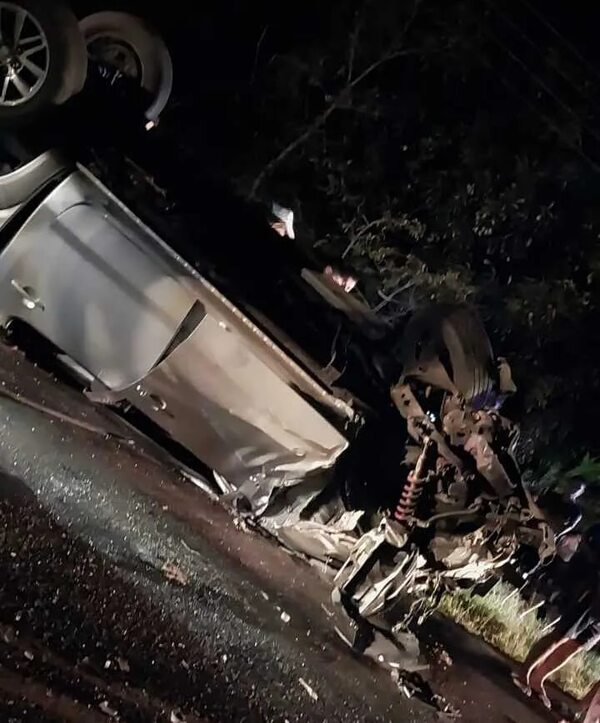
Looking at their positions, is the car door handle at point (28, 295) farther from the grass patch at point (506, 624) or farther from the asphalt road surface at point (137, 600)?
the grass patch at point (506, 624)

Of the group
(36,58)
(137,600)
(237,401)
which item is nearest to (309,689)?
(137,600)

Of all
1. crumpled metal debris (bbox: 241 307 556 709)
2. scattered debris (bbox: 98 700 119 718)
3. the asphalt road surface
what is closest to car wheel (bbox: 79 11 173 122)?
the asphalt road surface

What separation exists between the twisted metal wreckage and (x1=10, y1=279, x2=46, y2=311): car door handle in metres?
1.92

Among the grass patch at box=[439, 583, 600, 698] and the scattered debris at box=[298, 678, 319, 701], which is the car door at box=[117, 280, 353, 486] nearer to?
the scattered debris at box=[298, 678, 319, 701]

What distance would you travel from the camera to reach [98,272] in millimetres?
4918

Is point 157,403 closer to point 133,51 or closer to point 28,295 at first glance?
point 28,295

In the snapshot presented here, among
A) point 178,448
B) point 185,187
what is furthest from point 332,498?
point 185,187

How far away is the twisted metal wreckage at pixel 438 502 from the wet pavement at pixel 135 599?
32cm

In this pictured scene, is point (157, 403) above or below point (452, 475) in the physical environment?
below

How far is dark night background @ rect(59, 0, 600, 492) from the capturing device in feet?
26.0

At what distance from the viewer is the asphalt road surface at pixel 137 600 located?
10.7ft

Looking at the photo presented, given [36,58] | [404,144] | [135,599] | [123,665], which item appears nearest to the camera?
[123,665]

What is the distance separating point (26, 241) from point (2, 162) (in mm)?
625

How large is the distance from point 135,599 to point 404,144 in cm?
559
